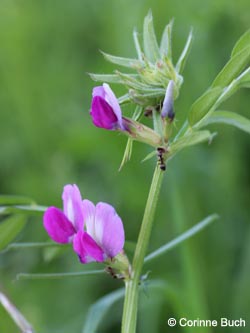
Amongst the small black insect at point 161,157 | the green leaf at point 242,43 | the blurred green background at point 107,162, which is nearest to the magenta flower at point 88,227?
the small black insect at point 161,157

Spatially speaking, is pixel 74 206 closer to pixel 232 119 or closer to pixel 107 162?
pixel 232 119

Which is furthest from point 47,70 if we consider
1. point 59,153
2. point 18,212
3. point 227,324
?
point 18,212

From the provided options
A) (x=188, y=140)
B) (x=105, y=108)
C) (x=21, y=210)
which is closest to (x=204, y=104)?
(x=188, y=140)

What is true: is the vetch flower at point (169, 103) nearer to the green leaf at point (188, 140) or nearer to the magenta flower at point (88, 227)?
the green leaf at point (188, 140)

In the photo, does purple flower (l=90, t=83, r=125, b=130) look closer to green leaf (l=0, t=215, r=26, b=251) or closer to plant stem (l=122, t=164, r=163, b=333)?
plant stem (l=122, t=164, r=163, b=333)

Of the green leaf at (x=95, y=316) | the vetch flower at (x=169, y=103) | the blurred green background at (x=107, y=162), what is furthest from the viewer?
the blurred green background at (x=107, y=162)
